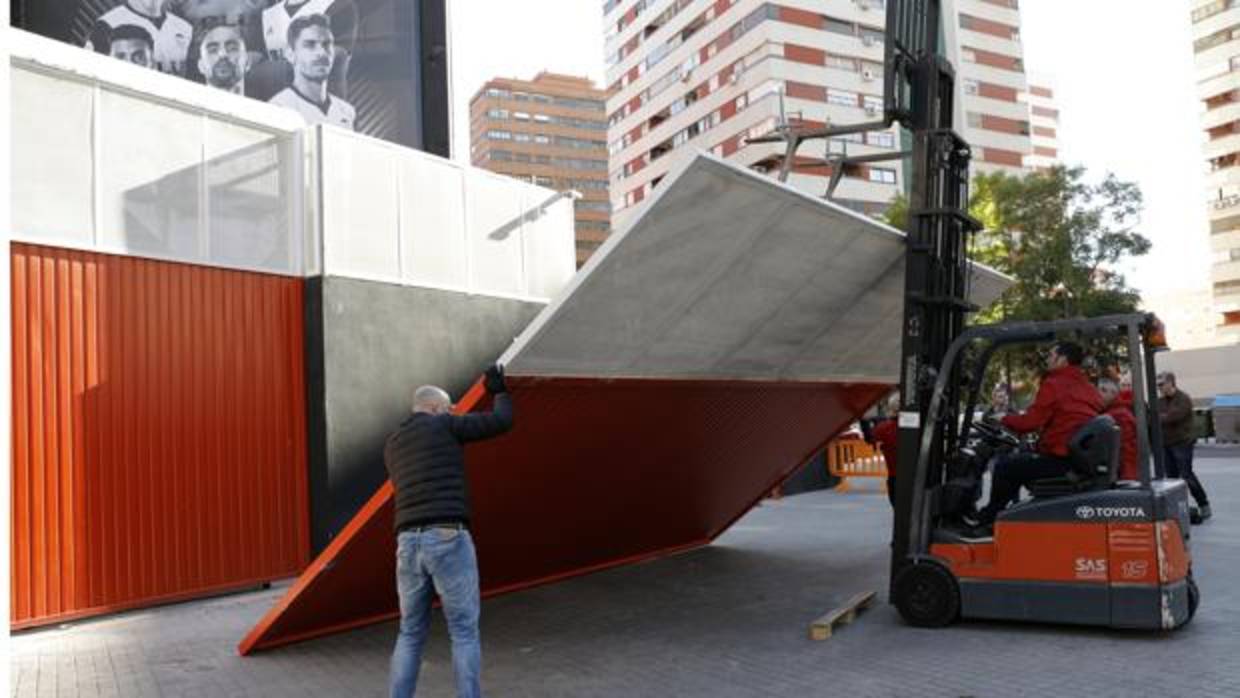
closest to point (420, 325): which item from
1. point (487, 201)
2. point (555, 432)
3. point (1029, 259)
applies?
point (487, 201)

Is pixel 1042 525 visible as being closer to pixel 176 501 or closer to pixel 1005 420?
pixel 1005 420

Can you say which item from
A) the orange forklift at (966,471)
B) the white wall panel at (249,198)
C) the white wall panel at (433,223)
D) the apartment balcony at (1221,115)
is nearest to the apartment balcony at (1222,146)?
the apartment balcony at (1221,115)

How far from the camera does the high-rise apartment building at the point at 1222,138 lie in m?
70.4

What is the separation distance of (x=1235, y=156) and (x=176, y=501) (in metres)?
76.6

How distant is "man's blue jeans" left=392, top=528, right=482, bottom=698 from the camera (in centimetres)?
572

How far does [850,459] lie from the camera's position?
22.4 metres

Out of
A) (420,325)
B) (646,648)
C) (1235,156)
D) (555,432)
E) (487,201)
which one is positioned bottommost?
(646,648)

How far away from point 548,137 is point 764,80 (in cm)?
7096

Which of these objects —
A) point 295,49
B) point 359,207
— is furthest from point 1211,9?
point 359,207

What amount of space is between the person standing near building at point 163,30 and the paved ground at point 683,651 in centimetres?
1032

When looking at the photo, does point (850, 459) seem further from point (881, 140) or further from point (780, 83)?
point (881, 140)

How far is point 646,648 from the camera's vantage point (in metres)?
7.73

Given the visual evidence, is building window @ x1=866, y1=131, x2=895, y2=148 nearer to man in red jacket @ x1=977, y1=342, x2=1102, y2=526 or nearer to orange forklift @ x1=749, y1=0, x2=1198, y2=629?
orange forklift @ x1=749, y1=0, x2=1198, y2=629

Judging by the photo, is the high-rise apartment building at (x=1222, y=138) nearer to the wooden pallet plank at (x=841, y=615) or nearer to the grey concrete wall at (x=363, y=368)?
the grey concrete wall at (x=363, y=368)
